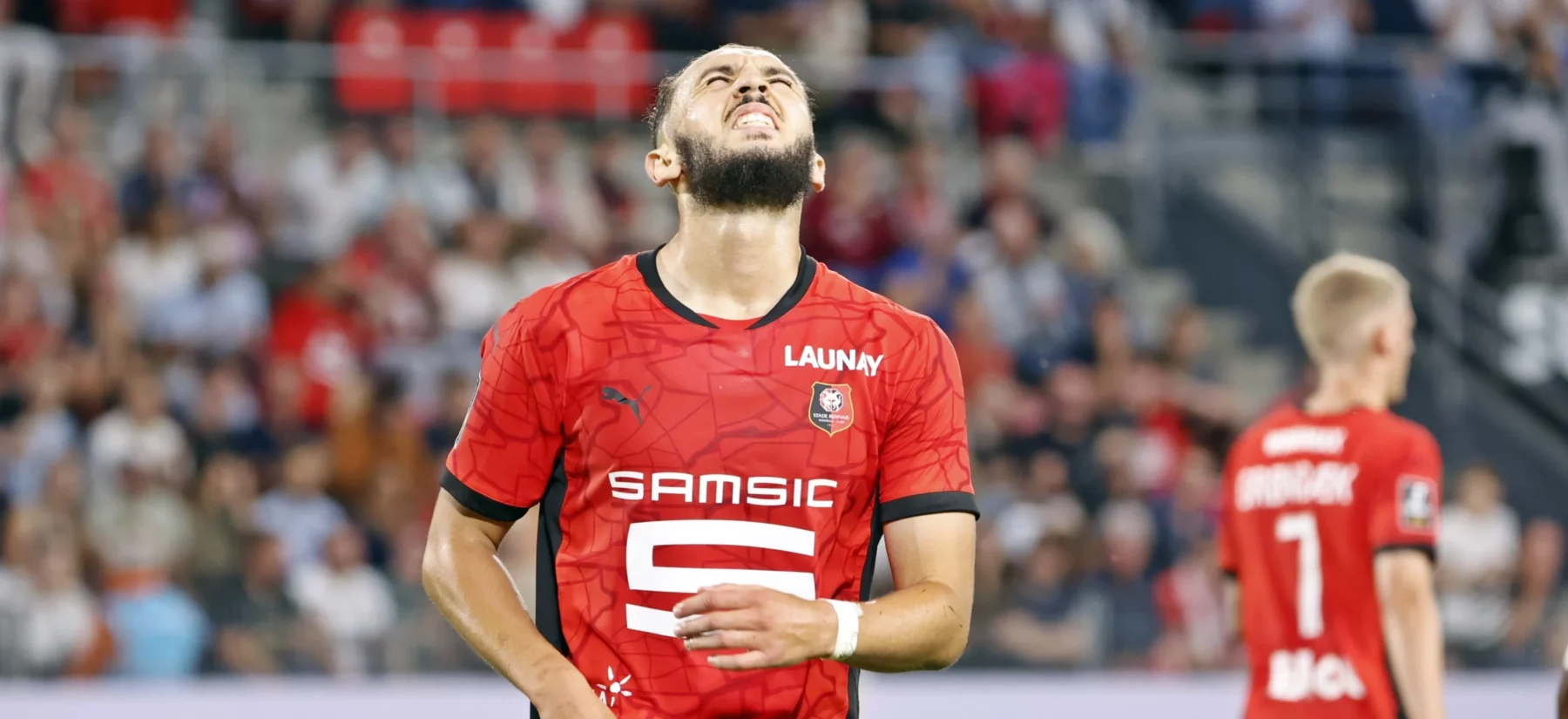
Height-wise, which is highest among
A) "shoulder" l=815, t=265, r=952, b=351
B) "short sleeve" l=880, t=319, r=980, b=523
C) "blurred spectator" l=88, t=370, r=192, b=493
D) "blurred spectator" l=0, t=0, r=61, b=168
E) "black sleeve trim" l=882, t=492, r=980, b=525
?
"blurred spectator" l=0, t=0, r=61, b=168

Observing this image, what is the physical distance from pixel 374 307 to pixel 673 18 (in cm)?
351

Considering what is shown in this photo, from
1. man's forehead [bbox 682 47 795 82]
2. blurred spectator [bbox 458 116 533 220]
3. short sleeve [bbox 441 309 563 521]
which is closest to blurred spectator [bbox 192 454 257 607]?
blurred spectator [bbox 458 116 533 220]

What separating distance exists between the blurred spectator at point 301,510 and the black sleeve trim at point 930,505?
707 cm

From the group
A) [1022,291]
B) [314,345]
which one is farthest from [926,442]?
[1022,291]

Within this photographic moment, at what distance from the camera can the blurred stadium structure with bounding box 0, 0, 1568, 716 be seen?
32.9 feet

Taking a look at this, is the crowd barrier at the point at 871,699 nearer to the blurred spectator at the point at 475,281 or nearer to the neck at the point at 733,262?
the blurred spectator at the point at 475,281

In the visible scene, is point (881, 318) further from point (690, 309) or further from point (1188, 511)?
point (1188, 511)

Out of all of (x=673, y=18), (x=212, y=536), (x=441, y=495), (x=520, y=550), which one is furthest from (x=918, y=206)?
(x=441, y=495)

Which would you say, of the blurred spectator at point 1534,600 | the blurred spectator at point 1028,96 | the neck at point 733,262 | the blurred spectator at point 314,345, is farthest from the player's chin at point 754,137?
the blurred spectator at point 1028,96

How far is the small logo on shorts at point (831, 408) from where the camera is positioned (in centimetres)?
371

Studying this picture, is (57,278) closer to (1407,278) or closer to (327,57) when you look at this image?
(327,57)

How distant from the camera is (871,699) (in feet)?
28.1

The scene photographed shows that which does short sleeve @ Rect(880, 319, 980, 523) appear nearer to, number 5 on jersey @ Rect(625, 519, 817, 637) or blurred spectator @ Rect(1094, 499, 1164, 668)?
number 5 on jersey @ Rect(625, 519, 817, 637)

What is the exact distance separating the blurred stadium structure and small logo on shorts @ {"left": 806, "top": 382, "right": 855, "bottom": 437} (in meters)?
5.93
